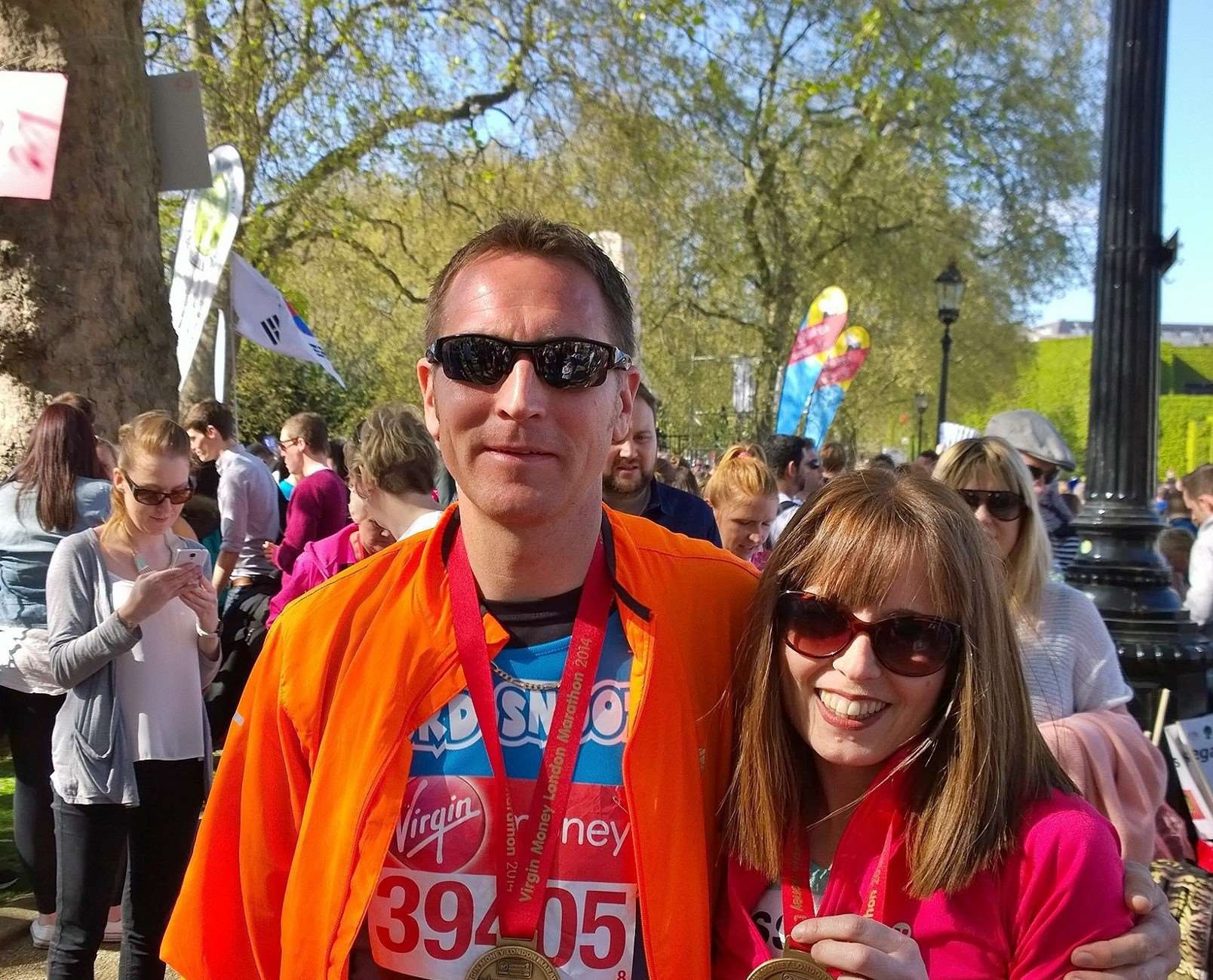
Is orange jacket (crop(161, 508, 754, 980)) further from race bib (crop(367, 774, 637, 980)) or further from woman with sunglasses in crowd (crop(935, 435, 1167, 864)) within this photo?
woman with sunglasses in crowd (crop(935, 435, 1167, 864))

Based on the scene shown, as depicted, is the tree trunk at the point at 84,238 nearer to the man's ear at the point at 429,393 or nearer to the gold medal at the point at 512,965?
the man's ear at the point at 429,393

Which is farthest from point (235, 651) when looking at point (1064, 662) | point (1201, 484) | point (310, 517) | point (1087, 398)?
point (1087, 398)

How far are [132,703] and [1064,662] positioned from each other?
2.77 m

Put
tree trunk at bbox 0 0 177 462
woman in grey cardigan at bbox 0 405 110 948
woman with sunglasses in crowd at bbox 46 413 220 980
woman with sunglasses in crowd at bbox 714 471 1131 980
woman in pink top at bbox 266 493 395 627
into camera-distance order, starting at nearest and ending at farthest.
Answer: woman with sunglasses in crowd at bbox 714 471 1131 980, woman with sunglasses in crowd at bbox 46 413 220 980, woman in grey cardigan at bbox 0 405 110 948, woman in pink top at bbox 266 493 395 627, tree trunk at bbox 0 0 177 462

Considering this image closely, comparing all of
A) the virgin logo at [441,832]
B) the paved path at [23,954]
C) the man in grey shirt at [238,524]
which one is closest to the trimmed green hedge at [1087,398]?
the man in grey shirt at [238,524]

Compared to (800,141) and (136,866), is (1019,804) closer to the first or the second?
(136,866)

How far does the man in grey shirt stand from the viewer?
21.3 ft

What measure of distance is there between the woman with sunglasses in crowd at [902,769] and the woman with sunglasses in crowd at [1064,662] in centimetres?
60

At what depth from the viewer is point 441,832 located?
170 cm

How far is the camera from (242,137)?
11.8 metres

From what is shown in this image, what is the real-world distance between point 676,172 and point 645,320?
15.6ft

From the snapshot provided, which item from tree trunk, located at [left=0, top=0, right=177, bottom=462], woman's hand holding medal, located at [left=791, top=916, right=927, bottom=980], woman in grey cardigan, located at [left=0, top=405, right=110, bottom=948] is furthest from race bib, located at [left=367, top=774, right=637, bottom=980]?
tree trunk, located at [left=0, top=0, right=177, bottom=462]

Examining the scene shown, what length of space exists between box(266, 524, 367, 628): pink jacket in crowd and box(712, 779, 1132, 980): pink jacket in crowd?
11.3ft

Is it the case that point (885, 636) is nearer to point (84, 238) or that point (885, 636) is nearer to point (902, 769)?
point (902, 769)
